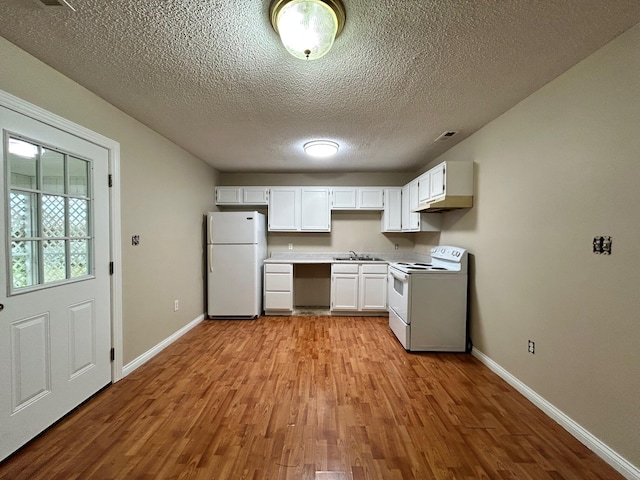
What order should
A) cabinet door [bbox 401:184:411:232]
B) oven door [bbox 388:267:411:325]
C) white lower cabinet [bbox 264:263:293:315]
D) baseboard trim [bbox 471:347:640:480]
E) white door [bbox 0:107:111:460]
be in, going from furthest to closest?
white lower cabinet [bbox 264:263:293:315] < cabinet door [bbox 401:184:411:232] < oven door [bbox 388:267:411:325] < white door [bbox 0:107:111:460] < baseboard trim [bbox 471:347:640:480]

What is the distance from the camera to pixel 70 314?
1.83 meters

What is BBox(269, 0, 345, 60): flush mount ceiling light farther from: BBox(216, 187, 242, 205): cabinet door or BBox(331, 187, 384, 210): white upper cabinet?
BBox(216, 187, 242, 205): cabinet door

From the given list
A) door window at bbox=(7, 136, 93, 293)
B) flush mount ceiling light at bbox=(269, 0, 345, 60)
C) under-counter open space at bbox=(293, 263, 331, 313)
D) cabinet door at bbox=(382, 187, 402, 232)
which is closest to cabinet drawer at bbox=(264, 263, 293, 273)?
under-counter open space at bbox=(293, 263, 331, 313)

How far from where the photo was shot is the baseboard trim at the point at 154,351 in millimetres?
2362

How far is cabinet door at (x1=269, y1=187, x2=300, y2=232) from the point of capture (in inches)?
170

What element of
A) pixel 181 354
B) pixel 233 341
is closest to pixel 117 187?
pixel 181 354

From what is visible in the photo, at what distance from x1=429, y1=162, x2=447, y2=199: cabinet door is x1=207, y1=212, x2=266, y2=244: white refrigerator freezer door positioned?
2513 millimetres

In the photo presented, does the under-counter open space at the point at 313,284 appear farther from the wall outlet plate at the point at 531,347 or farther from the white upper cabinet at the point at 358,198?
the wall outlet plate at the point at 531,347

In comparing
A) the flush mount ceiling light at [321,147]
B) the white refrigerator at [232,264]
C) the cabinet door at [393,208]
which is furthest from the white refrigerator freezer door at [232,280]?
the cabinet door at [393,208]

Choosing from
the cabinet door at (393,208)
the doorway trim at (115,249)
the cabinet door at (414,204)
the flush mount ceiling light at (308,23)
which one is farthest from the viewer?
the cabinet door at (393,208)

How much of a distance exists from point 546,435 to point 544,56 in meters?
2.40

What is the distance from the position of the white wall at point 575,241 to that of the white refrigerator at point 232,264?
10.1 ft

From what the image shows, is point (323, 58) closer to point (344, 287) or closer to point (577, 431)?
point (577, 431)

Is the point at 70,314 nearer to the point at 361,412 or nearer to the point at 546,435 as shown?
the point at 361,412
